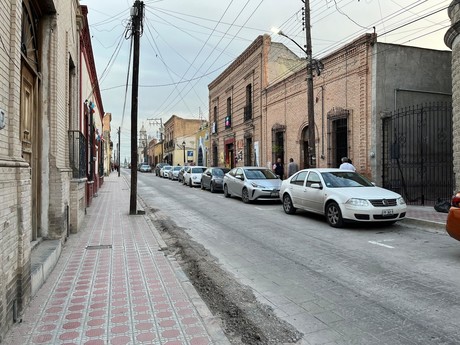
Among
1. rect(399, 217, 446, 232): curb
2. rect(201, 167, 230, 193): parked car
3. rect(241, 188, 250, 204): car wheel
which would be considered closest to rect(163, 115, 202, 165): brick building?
rect(201, 167, 230, 193): parked car

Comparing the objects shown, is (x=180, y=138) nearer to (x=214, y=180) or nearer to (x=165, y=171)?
(x=165, y=171)

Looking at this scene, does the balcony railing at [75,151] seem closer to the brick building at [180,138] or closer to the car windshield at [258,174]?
the car windshield at [258,174]

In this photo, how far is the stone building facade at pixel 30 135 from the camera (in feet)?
11.9

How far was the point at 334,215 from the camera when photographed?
940cm

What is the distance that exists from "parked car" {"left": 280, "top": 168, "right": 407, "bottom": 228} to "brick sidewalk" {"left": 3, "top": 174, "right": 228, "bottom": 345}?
4.73 m

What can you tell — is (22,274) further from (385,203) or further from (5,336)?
(385,203)

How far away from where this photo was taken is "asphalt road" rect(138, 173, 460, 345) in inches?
144

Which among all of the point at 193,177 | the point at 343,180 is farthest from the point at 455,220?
the point at 193,177

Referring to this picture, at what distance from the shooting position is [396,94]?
14352 mm

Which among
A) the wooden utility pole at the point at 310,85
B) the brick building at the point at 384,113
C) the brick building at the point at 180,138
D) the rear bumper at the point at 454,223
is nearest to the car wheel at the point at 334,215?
the rear bumper at the point at 454,223

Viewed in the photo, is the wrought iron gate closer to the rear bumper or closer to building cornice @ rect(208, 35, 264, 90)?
the rear bumper

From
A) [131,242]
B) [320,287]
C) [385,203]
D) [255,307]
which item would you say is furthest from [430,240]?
[131,242]

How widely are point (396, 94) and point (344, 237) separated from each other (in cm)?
857

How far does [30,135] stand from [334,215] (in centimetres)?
697
